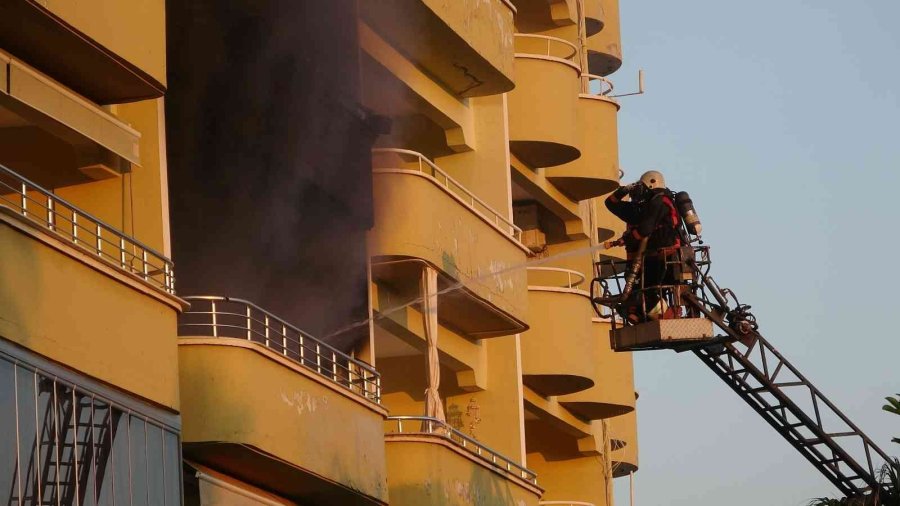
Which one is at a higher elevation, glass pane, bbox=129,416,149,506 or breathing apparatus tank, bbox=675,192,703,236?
breathing apparatus tank, bbox=675,192,703,236

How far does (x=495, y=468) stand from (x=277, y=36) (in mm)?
6530

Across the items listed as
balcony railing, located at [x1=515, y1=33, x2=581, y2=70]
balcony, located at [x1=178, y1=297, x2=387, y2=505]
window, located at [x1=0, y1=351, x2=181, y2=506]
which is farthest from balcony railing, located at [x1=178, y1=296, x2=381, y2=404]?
balcony railing, located at [x1=515, y1=33, x2=581, y2=70]

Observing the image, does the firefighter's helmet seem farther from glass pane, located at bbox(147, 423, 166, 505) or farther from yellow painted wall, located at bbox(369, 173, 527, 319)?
glass pane, located at bbox(147, 423, 166, 505)

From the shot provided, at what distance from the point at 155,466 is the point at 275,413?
274 centimetres

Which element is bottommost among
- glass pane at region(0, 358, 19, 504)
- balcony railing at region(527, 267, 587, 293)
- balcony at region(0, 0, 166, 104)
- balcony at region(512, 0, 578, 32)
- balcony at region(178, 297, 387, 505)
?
glass pane at region(0, 358, 19, 504)

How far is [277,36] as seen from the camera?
27547 mm

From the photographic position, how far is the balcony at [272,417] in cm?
2195

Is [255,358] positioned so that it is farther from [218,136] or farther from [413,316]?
[413,316]

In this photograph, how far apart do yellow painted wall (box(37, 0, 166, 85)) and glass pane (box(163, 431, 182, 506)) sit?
3.55 meters

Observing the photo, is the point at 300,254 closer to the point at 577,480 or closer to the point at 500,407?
the point at 500,407

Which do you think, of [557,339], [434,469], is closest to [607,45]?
[557,339]

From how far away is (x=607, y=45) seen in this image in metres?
46.0

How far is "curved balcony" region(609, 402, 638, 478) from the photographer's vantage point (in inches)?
1666

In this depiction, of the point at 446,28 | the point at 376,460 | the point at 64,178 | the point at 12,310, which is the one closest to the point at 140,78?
the point at 64,178
